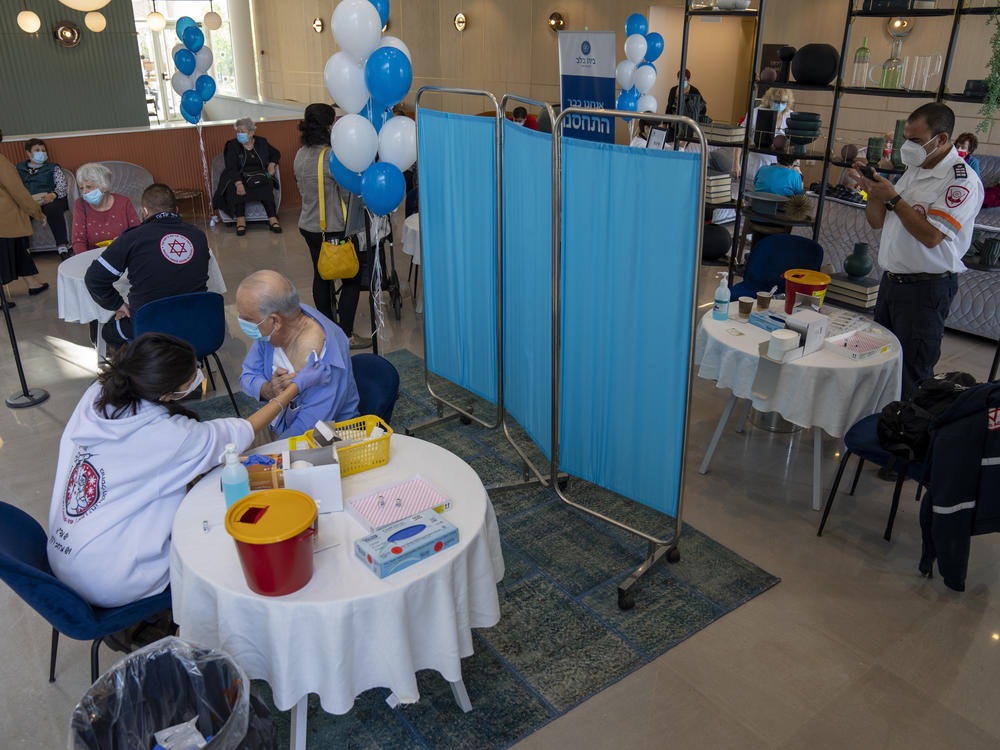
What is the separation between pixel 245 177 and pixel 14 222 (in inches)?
141

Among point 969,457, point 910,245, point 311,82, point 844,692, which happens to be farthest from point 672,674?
point 311,82

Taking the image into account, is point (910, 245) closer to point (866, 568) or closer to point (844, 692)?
point (866, 568)

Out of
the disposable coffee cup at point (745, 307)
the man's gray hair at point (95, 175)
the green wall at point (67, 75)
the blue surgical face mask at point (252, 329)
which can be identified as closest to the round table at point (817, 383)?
the disposable coffee cup at point (745, 307)

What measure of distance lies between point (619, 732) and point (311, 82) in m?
15.8

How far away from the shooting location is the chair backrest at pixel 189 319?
4008mm

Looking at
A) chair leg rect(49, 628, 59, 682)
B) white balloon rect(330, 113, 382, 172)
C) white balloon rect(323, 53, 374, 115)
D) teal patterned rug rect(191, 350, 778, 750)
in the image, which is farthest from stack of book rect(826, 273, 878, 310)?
chair leg rect(49, 628, 59, 682)

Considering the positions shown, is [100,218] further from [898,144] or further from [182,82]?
[182,82]

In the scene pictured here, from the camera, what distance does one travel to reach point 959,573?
310 cm

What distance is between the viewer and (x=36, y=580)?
2.12 m

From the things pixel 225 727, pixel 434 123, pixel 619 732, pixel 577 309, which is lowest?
pixel 619 732

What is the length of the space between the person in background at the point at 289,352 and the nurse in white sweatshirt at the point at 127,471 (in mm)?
541

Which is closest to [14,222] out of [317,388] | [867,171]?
[317,388]

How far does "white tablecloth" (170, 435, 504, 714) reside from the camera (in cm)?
203

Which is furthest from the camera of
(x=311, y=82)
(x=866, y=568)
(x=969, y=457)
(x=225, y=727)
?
(x=311, y=82)
